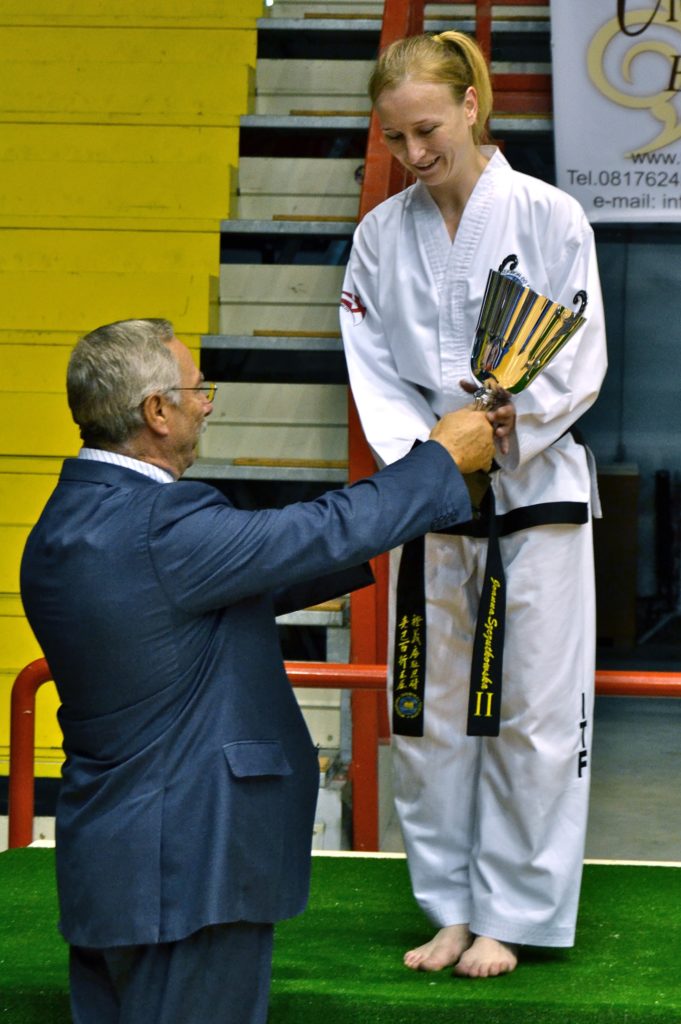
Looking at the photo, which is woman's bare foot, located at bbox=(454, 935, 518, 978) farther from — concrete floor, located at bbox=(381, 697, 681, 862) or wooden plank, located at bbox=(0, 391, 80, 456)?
wooden plank, located at bbox=(0, 391, 80, 456)

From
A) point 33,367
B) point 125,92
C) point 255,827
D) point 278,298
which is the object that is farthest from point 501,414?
point 125,92

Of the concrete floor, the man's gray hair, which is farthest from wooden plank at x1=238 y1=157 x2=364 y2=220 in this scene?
the man's gray hair

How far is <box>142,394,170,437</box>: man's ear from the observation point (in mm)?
1698

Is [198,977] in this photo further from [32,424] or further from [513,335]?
[32,424]

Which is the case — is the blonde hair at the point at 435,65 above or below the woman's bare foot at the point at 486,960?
above

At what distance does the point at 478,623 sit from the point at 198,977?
2.19 ft

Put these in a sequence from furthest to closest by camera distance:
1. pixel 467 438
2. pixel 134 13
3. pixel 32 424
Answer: pixel 134 13
pixel 32 424
pixel 467 438

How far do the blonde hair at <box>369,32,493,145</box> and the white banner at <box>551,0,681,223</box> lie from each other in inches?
119

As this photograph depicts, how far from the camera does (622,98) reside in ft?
16.4

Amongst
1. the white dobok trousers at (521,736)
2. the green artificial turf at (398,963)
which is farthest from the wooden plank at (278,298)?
the white dobok trousers at (521,736)

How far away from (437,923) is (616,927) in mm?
347

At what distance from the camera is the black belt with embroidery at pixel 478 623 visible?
2.06 metres

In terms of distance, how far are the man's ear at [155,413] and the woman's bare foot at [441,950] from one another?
0.94 m

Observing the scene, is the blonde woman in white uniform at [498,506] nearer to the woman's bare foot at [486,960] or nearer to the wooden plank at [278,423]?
the woman's bare foot at [486,960]
